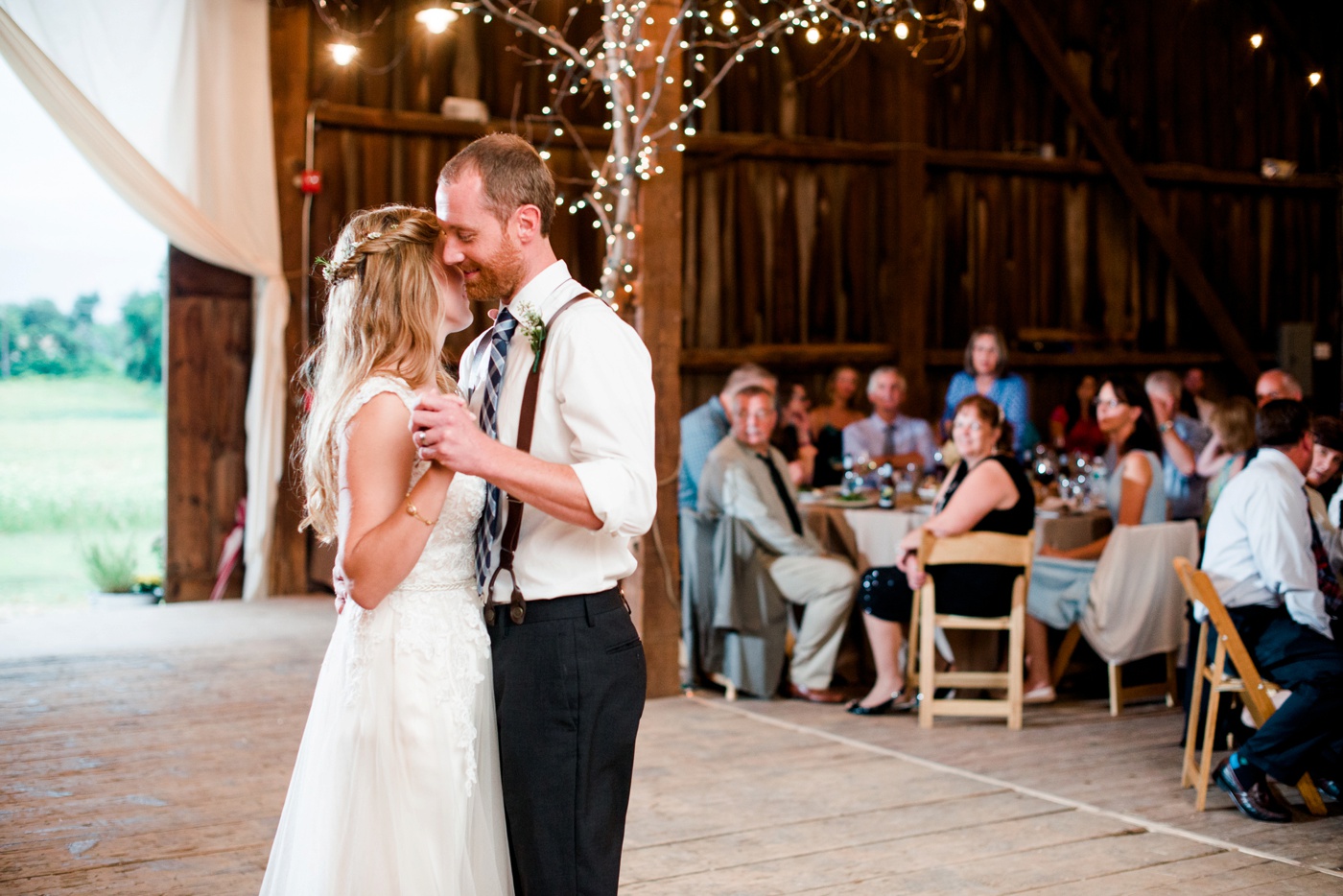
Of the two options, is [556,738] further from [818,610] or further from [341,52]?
[341,52]

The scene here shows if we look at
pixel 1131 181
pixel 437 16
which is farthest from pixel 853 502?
pixel 1131 181

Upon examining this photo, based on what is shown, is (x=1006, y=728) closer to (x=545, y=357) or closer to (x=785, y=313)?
(x=545, y=357)

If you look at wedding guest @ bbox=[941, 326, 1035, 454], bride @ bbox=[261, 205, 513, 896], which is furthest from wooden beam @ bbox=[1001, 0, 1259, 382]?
bride @ bbox=[261, 205, 513, 896]

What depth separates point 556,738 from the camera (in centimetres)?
201

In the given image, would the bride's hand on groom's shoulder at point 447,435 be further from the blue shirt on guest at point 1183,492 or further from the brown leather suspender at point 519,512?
the blue shirt on guest at point 1183,492

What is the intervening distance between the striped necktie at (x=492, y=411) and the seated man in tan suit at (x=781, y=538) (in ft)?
11.8

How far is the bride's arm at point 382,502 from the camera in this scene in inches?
76.7

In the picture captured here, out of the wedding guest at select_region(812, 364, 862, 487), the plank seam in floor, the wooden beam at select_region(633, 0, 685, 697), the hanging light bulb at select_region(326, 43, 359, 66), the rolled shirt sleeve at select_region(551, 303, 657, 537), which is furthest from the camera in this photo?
the wedding guest at select_region(812, 364, 862, 487)

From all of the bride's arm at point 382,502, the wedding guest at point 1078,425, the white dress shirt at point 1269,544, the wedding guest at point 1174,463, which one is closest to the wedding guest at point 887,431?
the wedding guest at point 1078,425

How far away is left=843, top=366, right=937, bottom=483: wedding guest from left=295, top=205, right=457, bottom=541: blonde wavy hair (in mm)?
5801

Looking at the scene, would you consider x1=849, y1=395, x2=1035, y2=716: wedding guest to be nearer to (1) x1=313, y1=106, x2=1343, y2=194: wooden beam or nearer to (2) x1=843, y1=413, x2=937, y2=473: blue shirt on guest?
(2) x1=843, y1=413, x2=937, y2=473: blue shirt on guest

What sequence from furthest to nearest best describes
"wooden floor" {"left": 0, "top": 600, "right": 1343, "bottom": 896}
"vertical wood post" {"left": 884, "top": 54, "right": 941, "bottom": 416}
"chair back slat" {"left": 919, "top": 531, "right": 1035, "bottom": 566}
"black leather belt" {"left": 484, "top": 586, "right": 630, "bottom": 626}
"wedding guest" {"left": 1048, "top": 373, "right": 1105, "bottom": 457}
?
"vertical wood post" {"left": 884, "top": 54, "right": 941, "bottom": 416} < "wedding guest" {"left": 1048, "top": 373, "right": 1105, "bottom": 457} < "chair back slat" {"left": 919, "top": 531, "right": 1035, "bottom": 566} < "wooden floor" {"left": 0, "top": 600, "right": 1343, "bottom": 896} < "black leather belt" {"left": 484, "top": 586, "right": 630, "bottom": 626}

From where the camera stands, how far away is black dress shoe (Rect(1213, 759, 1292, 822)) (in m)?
3.95

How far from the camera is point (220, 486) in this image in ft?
26.5
